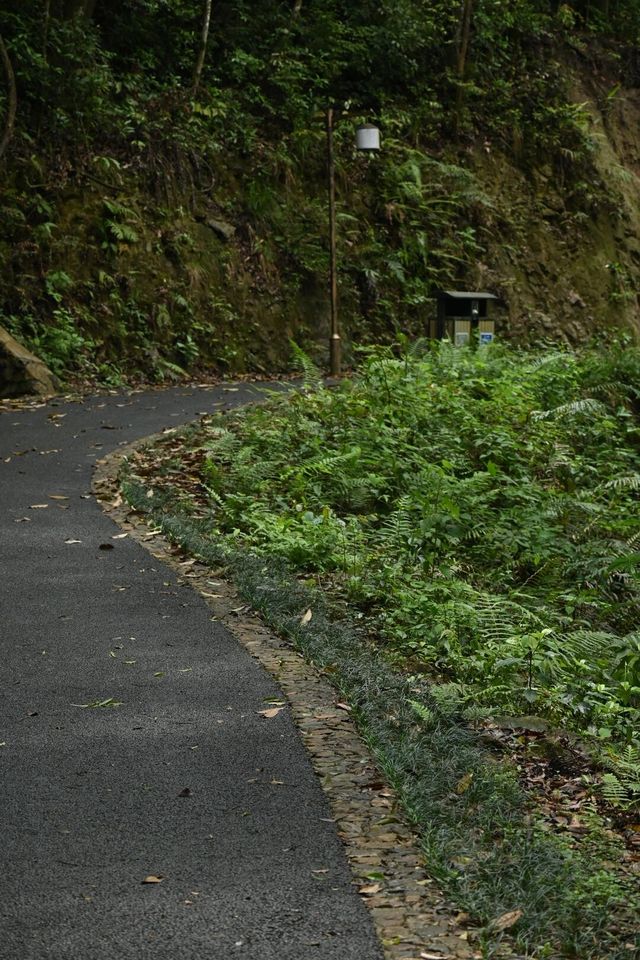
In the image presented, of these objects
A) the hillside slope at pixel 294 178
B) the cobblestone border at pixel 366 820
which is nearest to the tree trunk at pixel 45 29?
the hillside slope at pixel 294 178

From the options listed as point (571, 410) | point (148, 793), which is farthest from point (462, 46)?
point (148, 793)

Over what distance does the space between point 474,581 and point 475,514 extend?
1569 mm

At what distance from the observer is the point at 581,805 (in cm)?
444

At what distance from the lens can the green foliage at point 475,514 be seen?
246 inches

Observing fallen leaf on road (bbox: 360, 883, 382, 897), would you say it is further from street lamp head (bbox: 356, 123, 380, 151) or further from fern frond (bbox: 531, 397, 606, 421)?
street lamp head (bbox: 356, 123, 380, 151)

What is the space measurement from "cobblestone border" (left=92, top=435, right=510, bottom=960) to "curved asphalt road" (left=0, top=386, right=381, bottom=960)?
0.21 ft

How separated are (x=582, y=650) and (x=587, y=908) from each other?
3314mm

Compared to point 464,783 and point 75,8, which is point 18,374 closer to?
point 75,8

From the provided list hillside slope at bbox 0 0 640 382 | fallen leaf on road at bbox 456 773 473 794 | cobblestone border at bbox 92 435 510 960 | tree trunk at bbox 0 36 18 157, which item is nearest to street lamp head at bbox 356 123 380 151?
hillside slope at bbox 0 0 640 382

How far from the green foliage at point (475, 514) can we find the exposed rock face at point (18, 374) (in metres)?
4.29

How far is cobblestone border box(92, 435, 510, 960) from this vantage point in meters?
3.22

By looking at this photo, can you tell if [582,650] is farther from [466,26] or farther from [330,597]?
[466,26]

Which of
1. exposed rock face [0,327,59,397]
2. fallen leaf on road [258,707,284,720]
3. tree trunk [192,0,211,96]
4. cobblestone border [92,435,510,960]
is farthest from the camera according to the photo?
tree trunk [192,0,211,96]

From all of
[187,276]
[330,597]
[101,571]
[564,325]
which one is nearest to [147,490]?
[101,571]
